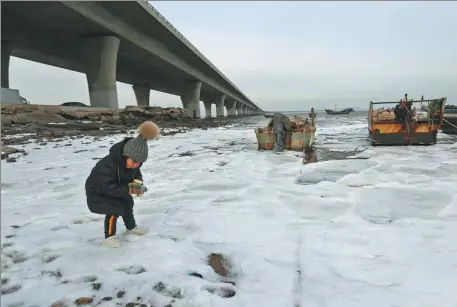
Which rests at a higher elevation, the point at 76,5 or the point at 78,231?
the point at 76,5

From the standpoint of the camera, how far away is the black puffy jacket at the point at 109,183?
10.2ft

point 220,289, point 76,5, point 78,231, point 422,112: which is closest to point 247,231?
point 220,289

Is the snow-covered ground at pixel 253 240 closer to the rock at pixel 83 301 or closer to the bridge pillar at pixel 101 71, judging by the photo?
the rock at pixel 83 301

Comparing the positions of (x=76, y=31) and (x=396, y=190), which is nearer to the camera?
(x=396, y=190)

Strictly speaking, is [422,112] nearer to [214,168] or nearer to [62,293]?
[214,168]

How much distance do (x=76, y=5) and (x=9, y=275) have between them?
18.2 m

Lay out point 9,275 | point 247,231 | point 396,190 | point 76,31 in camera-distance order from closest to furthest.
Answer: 1. point 9,275
2. point 247,231
3. point 396,190
4. point 76,31

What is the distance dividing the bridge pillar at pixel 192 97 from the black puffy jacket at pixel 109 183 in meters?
41.7

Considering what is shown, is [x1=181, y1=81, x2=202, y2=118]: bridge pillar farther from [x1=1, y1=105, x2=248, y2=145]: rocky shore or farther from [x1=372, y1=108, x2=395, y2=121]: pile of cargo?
[x1=372, y1=108, x2=395, y2=121]: pile of cargo

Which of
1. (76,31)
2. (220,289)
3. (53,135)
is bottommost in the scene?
(220,289)

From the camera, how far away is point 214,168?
7324 mm

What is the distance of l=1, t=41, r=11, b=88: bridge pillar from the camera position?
79.3ft

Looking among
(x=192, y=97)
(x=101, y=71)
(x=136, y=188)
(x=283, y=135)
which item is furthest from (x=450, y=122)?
(x=192, y=97)

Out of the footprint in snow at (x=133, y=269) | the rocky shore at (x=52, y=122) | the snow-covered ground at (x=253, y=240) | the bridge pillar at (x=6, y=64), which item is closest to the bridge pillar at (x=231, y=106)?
the bridge pillar at (x=6, y=64)
